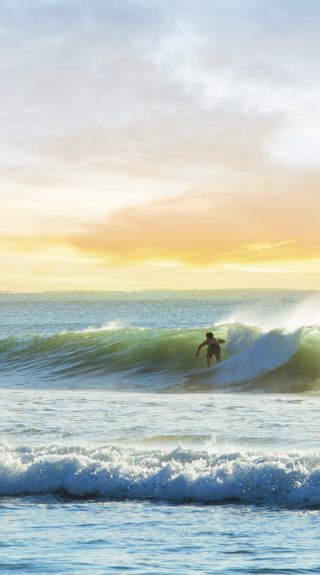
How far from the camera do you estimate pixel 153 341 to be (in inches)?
1310

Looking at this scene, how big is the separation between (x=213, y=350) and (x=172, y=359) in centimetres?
263

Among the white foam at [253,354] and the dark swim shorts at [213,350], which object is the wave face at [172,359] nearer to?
the white foam at [253,354]

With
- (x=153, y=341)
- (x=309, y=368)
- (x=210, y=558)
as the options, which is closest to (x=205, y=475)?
(x=210, y=558)

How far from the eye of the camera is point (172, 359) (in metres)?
30.8

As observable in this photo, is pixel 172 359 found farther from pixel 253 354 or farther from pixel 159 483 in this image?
pixel 159 483

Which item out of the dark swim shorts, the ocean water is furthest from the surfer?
the ocean water

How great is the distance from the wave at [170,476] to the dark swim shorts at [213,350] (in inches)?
656

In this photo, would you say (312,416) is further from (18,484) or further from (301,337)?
(301,337)

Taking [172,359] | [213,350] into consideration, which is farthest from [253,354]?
[172,359]

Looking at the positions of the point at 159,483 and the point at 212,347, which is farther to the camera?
the point at 212,347

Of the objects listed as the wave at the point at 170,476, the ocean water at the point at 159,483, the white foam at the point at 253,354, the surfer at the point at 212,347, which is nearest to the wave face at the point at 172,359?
the white foam at the point at 253,354

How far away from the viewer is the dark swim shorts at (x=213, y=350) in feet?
93.8

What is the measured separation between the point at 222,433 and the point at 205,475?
11.3 ft

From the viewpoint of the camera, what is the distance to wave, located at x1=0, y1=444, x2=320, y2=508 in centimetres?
1033
